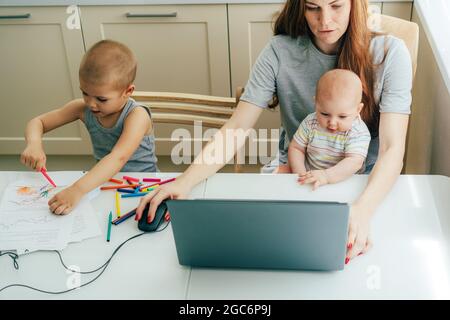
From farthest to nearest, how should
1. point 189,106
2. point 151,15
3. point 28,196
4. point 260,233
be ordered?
point 151,15 < point 189,106 < point 28,196 < point 260,233

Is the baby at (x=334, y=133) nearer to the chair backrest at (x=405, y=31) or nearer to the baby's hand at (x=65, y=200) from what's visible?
the chair backrest at (x=405, y=31)

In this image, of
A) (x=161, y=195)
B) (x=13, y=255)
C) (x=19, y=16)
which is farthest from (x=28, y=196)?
(x=19, y=16)

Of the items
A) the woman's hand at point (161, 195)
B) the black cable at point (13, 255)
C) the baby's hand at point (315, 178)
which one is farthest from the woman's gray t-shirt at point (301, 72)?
the black cable at point (13, 255)

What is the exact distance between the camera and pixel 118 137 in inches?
64.3

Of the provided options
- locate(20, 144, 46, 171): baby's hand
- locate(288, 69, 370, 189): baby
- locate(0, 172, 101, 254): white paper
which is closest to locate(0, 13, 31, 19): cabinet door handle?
locate(20, 144, 46, 171): baby's hand

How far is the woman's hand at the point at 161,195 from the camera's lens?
1149 millimetres

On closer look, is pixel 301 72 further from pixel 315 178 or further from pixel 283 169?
pixel 315 178

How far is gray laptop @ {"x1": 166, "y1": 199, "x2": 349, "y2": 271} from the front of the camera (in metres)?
0.87

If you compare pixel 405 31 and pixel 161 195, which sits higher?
pixel 405 31

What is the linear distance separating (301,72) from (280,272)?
2.42ft
